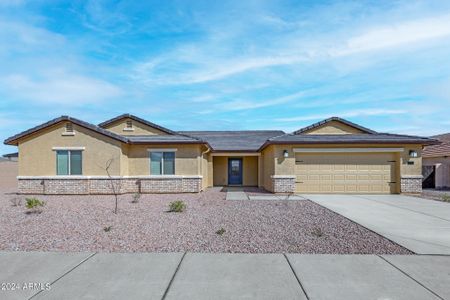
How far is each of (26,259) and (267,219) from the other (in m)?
5.93

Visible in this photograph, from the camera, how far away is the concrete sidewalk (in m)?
4.25

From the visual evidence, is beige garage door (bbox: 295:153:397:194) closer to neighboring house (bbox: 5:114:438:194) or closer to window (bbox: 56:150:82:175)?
neighboring house (bbox: 5:114:438:194)

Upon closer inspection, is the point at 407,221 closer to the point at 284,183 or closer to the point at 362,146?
the point at 284,183

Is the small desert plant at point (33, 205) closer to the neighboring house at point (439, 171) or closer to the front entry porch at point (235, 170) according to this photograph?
the front entry porch at point (235, 170)

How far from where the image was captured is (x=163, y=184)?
705 inches

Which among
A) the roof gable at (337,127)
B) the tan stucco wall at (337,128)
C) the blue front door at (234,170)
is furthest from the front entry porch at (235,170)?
the tan stucco wall at (337,128)

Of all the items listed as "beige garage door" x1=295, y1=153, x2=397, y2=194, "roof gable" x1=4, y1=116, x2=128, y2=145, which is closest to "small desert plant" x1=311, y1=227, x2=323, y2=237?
"beige garage door" x1=295, y1=153, x2=397, y2=194

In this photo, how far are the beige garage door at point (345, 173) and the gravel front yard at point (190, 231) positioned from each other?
241 inches

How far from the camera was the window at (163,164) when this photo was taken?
59.2 ft

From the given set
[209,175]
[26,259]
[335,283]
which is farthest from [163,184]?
[335,283]

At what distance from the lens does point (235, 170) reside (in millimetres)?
24672

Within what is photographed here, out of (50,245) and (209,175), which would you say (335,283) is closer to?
(50,245)

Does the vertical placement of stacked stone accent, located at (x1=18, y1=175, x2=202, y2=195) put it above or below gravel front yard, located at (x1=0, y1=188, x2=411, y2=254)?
above

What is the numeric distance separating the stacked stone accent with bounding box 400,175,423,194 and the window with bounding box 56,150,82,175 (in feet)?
53.5
